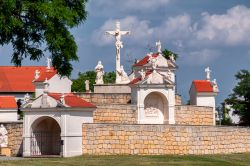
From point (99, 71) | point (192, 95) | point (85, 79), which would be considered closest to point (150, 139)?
point (192, 95)

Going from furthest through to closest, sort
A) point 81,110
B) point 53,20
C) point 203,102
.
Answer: point 203,102 → point 81,110 → point 53,20

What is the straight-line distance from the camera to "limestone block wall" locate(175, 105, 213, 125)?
144ft

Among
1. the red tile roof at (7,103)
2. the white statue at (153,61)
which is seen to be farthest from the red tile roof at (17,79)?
the white statue at (153,61)

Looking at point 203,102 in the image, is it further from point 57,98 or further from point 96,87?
point 57,98

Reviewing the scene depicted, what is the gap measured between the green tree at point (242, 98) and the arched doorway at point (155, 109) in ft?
72.9

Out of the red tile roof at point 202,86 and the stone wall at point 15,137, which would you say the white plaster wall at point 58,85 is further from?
the red tile roof at point 202,86

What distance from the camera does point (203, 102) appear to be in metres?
47.7

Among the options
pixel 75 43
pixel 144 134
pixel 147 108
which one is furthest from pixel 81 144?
pixel 75 43

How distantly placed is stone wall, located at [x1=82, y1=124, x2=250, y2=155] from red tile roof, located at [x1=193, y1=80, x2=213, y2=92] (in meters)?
6.45

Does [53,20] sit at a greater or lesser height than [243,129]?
greater

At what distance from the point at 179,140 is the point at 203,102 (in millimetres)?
8980

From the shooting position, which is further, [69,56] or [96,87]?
[96,87]

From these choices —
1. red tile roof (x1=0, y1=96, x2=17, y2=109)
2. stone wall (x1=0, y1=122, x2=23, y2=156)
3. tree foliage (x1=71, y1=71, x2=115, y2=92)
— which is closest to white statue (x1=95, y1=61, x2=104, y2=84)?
red tile roof (x1=0, y1=96, x2=17, y2=109)

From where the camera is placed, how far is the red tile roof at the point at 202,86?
47406 millimetres
